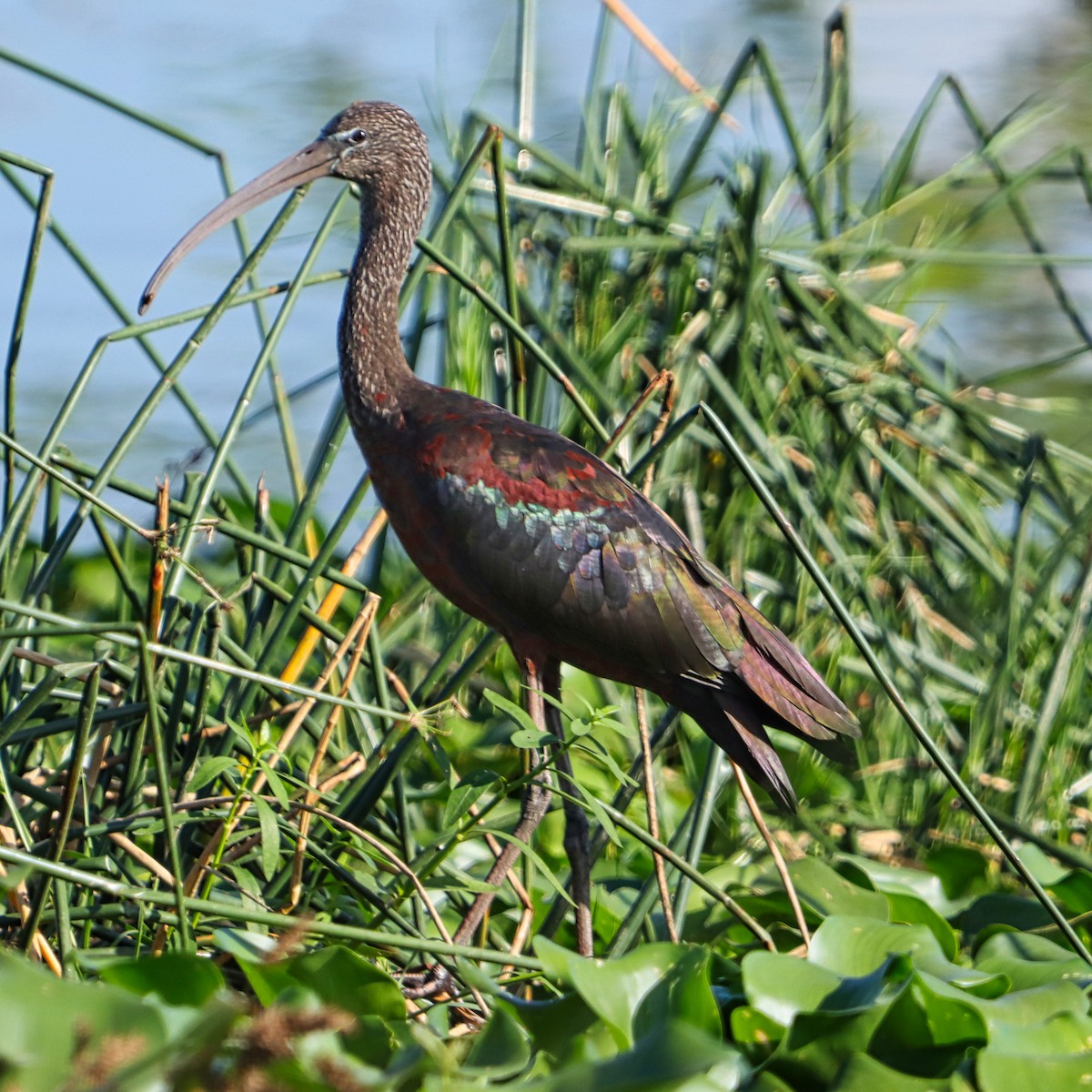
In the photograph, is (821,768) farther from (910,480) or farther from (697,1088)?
(697,1088)

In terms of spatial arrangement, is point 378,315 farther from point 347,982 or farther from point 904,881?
point 904,881

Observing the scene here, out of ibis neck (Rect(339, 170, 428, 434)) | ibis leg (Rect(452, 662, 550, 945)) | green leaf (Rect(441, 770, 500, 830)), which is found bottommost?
ibis leg (Rect(452, 662, 550, 945))

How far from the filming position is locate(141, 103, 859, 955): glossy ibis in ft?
10.3

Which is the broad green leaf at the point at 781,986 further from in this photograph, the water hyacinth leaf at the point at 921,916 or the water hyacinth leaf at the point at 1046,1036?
the water hyacinth leaf at the point at 921,916

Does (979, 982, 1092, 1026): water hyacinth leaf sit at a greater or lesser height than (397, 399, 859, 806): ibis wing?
lesser

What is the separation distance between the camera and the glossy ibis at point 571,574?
315 cm

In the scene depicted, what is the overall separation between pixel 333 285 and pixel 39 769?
193 inches

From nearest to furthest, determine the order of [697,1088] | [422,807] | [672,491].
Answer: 1. [697,1088]
2. [422,807]
3. [672,491]

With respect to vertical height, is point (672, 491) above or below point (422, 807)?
above

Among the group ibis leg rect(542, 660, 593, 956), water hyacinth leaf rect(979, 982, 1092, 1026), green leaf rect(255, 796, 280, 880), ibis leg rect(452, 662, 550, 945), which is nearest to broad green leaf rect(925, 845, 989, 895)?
ibis leg rect(542, 660, 593, 956)

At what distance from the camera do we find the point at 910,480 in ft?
14.7

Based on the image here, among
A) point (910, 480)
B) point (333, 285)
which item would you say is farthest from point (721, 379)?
point (333, 285)

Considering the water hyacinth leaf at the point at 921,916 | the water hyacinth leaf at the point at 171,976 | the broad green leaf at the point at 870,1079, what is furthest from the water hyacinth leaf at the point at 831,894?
the water hyacinth leaf at the point at 171,976

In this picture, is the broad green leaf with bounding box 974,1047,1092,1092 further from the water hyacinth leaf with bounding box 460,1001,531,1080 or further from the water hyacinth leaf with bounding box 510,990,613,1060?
the water hyacinth leaf with bounding box 460,1001,531,1080
